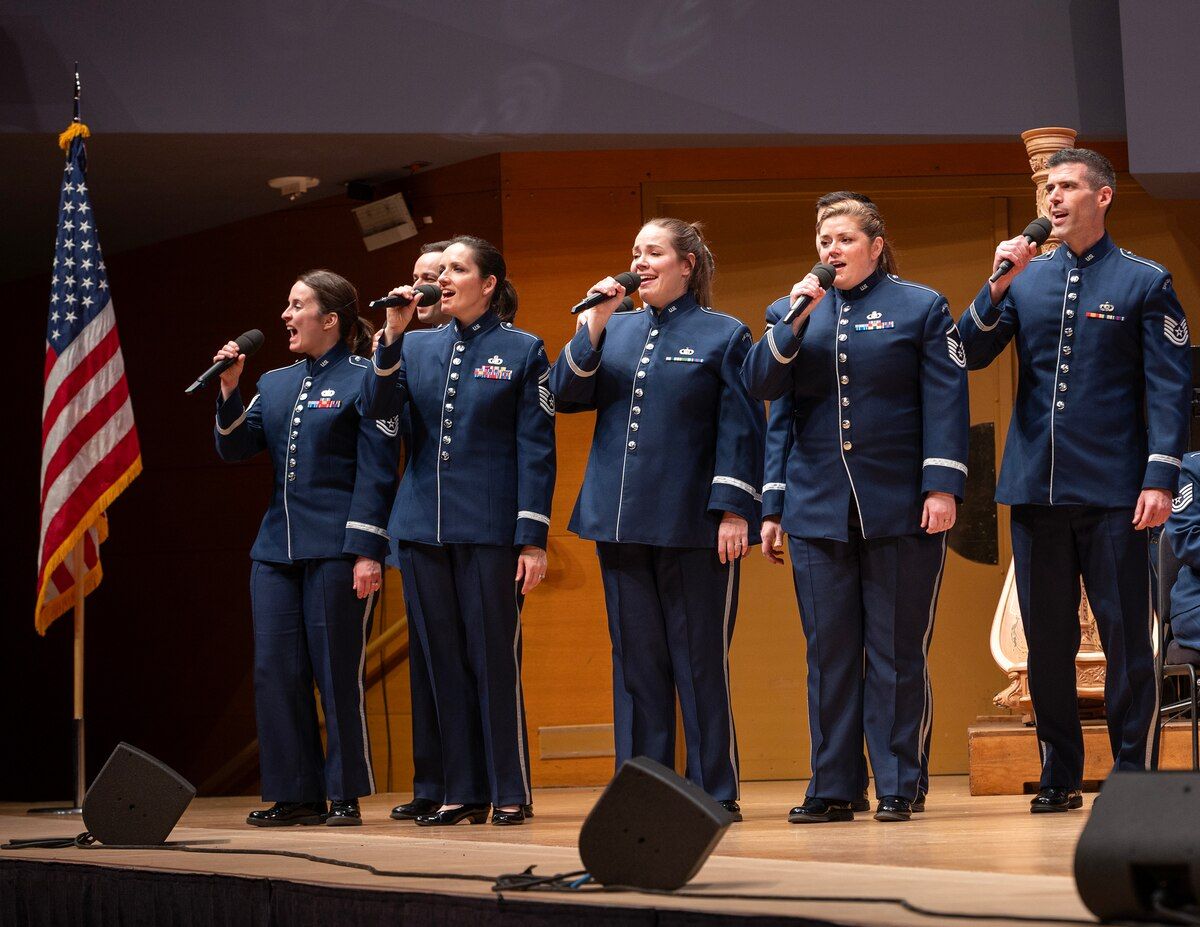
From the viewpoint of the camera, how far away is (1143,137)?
5230 millimetres

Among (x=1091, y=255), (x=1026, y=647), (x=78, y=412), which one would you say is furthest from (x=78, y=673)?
(x=1091, y=255)

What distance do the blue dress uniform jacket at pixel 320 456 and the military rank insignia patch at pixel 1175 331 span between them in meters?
1.85

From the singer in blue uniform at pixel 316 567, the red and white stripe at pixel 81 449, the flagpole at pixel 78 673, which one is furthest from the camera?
the red and white stripe at pixel 81 449

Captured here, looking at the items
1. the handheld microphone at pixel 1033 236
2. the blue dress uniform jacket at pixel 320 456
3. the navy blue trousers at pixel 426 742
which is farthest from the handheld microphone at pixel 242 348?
the handheld microphone at pixel 1033 236

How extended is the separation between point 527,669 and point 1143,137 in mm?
2663

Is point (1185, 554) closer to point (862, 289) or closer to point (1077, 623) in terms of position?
point (1077, 623)

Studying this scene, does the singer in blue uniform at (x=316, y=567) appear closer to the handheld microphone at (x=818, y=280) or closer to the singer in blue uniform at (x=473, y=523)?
the singer in blue uniform at (x=473, y=523)

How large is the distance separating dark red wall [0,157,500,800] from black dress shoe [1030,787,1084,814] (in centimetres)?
341

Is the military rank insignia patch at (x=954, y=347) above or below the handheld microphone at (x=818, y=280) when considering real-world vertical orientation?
below

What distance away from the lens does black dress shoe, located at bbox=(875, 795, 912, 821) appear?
3.55 meters

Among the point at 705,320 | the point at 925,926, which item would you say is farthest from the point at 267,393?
the point at 925,926

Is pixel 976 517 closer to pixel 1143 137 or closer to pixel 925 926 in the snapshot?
pixel 1143 137

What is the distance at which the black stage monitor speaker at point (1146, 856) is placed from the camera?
6.15ft

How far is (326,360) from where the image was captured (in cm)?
439
